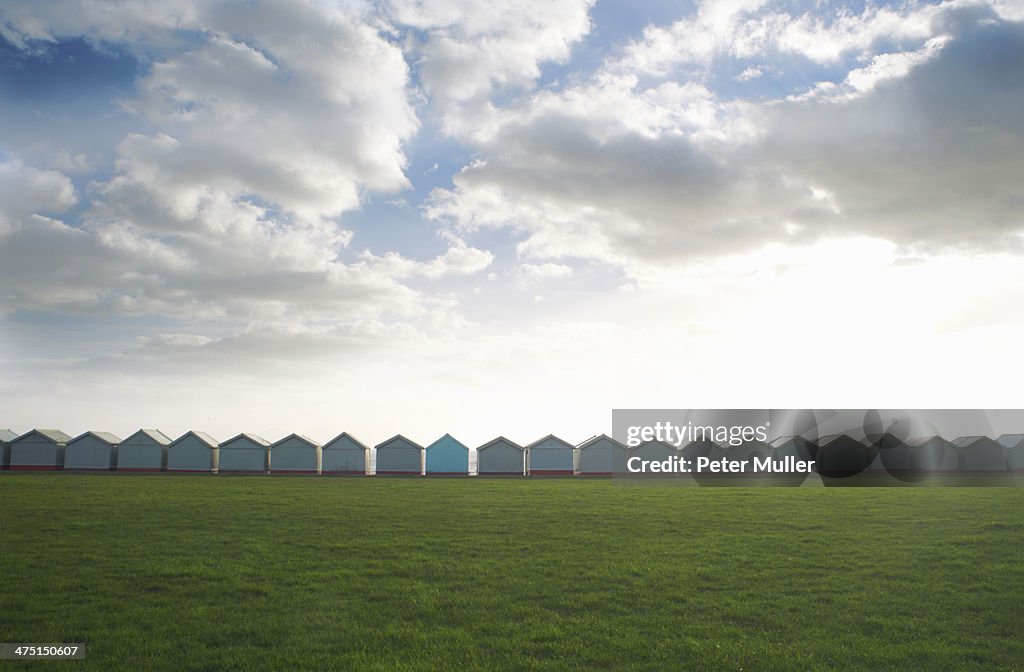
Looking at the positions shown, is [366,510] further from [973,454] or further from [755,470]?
[973,454]

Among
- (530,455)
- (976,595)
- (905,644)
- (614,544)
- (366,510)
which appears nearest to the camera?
(905,644)

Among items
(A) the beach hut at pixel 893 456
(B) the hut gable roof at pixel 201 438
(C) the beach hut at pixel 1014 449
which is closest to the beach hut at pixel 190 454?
(B) the hut gable roof at pixel 201 438

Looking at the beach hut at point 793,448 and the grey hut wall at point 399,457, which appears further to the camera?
the grey hut wall at point 399,457

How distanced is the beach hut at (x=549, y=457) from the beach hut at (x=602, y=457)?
1759mm

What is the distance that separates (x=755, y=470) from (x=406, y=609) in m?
72.7

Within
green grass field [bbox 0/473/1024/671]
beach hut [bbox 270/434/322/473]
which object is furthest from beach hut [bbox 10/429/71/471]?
green grass field [bbox 0/473/1024/671]

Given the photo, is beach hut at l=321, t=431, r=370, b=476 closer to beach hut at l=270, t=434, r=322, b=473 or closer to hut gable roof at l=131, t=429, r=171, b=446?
beach hut at l=270, t=434, r=322, b=473

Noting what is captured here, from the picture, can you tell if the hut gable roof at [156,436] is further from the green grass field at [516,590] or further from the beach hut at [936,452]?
the beach hut at [936,452]

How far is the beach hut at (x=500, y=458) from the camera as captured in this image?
9088 centimetres

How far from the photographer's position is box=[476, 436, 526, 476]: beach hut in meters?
90.9

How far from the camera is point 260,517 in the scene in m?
32.1

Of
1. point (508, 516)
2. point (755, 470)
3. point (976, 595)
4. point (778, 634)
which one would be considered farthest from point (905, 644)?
point (755, 470)

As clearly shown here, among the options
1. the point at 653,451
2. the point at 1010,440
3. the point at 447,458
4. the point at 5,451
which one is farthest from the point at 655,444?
the point at 5,451

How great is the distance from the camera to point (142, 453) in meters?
92.3
